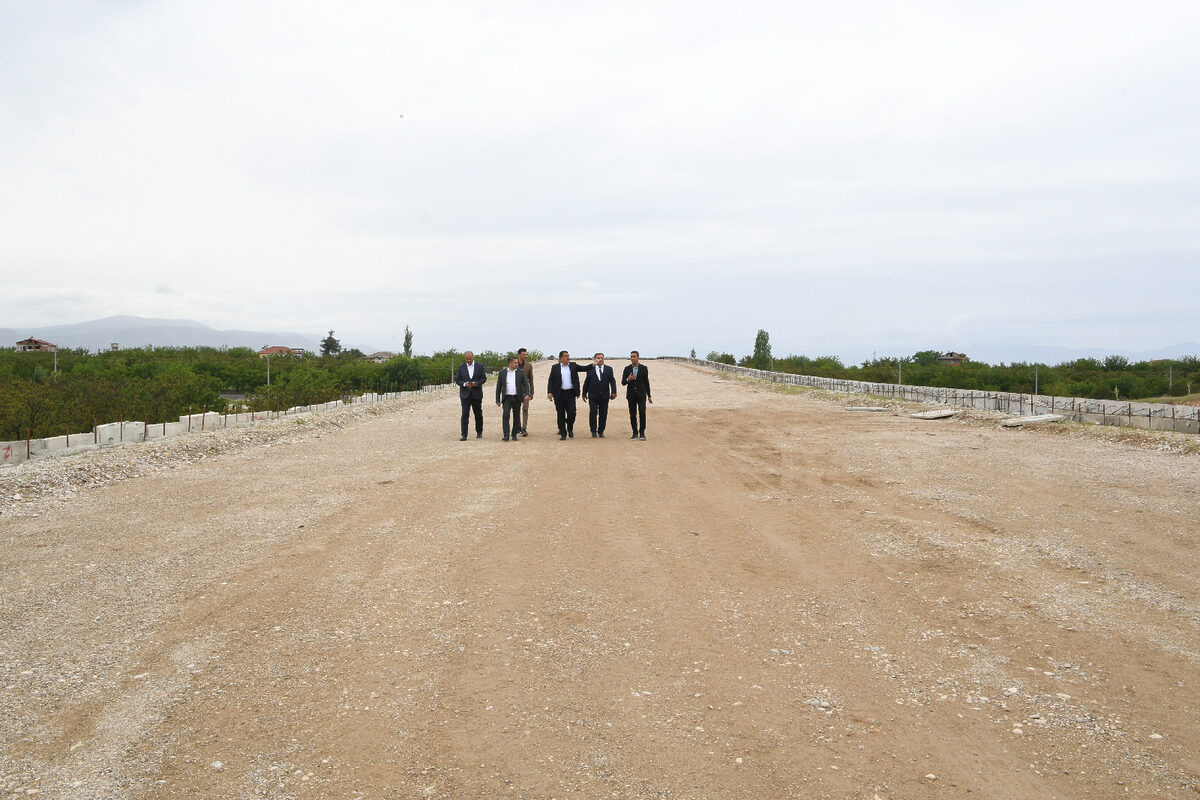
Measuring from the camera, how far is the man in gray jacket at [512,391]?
1420 centimetres

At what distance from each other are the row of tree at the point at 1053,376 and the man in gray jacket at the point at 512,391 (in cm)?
2172

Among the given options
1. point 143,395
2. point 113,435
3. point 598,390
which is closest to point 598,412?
point 598,390

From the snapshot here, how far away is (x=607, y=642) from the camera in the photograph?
4.67m

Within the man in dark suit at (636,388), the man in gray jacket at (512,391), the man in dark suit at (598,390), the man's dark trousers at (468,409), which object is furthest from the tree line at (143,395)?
the man in dark suit at (636,388)

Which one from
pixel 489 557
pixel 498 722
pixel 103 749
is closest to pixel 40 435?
pixel 489 557

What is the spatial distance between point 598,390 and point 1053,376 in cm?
4238

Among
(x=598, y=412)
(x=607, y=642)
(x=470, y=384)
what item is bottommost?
(x=607, y=642)

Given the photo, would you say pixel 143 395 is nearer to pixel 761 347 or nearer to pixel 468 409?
pixel 468 409

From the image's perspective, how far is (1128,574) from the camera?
5.83 meters

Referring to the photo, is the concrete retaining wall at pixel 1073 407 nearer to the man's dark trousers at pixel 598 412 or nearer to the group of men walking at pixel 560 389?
the group of men walking at pixel 560 389

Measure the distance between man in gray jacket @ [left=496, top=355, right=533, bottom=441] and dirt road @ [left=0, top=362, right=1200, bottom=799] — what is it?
5.24 metres

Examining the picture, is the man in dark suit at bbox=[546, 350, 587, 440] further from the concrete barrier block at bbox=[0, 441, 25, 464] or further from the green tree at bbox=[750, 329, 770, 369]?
the green tree at bbox=[750, 329, 770, 369]

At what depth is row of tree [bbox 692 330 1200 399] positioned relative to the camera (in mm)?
37125

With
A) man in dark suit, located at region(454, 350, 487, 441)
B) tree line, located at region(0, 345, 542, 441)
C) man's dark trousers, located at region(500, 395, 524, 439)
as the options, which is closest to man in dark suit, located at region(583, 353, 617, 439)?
man's dark trousers, located at region(500, 395, 524, 439)
